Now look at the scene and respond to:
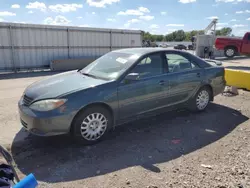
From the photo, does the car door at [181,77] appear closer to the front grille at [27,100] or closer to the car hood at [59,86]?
the car hood at [59,86]

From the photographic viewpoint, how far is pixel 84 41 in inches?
618

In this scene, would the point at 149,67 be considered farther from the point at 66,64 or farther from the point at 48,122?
the point at 66,64

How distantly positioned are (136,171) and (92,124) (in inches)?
43.4

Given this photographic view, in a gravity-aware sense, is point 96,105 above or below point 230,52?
below

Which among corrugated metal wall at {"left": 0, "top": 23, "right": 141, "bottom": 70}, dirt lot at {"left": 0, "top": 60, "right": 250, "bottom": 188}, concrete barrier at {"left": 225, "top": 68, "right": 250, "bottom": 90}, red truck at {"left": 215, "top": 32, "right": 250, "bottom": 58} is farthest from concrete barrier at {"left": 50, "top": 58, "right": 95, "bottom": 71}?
red truck at {"left": 215, "top": 32, "right": 250, "bottom": 58}

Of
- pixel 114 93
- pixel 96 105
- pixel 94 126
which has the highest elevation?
pixel 114 93

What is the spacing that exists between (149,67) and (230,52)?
18454mm

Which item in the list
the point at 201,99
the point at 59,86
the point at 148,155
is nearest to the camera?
the point at 148,155

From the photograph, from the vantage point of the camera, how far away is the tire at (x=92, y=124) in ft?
12.0

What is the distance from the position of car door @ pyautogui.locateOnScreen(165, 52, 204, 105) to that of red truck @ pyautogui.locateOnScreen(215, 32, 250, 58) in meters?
16.1

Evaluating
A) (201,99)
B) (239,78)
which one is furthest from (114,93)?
(239,78)

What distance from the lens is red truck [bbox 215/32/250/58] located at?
18.8 metres

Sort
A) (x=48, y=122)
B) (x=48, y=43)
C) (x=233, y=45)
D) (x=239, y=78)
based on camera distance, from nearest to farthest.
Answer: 1. (x=48, y=122)
2. (x=239, y=78)
3. (x=48, y=43)
4. (x=233, y=45)

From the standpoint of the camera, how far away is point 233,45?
19766 millimetres
